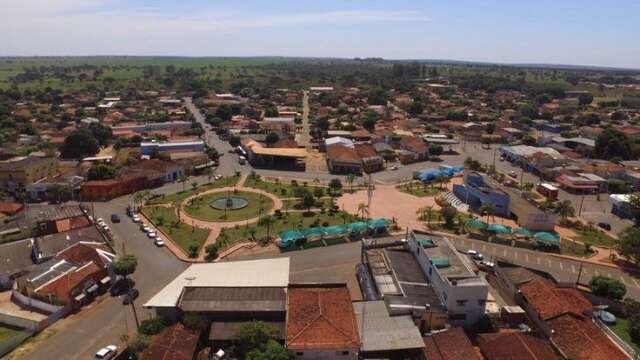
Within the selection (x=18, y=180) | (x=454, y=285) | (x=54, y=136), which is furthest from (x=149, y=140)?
(x=454, y=285)

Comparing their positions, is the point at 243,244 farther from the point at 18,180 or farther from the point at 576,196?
the point at 576,196

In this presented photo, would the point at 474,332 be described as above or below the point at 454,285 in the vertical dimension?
below

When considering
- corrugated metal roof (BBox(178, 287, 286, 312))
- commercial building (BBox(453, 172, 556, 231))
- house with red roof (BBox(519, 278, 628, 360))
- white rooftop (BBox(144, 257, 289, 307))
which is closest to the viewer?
house with red roof (BBox(519, 278, 628, 360))

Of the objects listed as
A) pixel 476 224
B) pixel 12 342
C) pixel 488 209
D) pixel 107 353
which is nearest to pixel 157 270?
pixel 107 353

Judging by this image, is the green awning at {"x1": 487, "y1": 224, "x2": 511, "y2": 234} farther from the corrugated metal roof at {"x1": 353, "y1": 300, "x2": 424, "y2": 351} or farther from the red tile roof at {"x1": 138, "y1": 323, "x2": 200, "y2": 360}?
the red tile roof at {"x1": 138, "y1": 323, "x2": 200, "y2": 360}

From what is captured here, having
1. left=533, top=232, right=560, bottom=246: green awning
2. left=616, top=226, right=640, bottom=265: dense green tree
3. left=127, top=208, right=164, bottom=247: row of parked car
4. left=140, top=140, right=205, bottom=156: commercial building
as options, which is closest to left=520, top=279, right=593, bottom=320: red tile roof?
left=616, top=226, right=640, bottom=265: dense green tree

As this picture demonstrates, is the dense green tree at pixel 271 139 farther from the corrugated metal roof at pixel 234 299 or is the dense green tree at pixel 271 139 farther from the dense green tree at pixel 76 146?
the corrugated metal roof at pixel 234 299

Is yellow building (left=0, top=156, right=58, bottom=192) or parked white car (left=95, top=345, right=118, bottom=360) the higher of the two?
yellow building (left=0, top=156, right=58, bottom=192)
